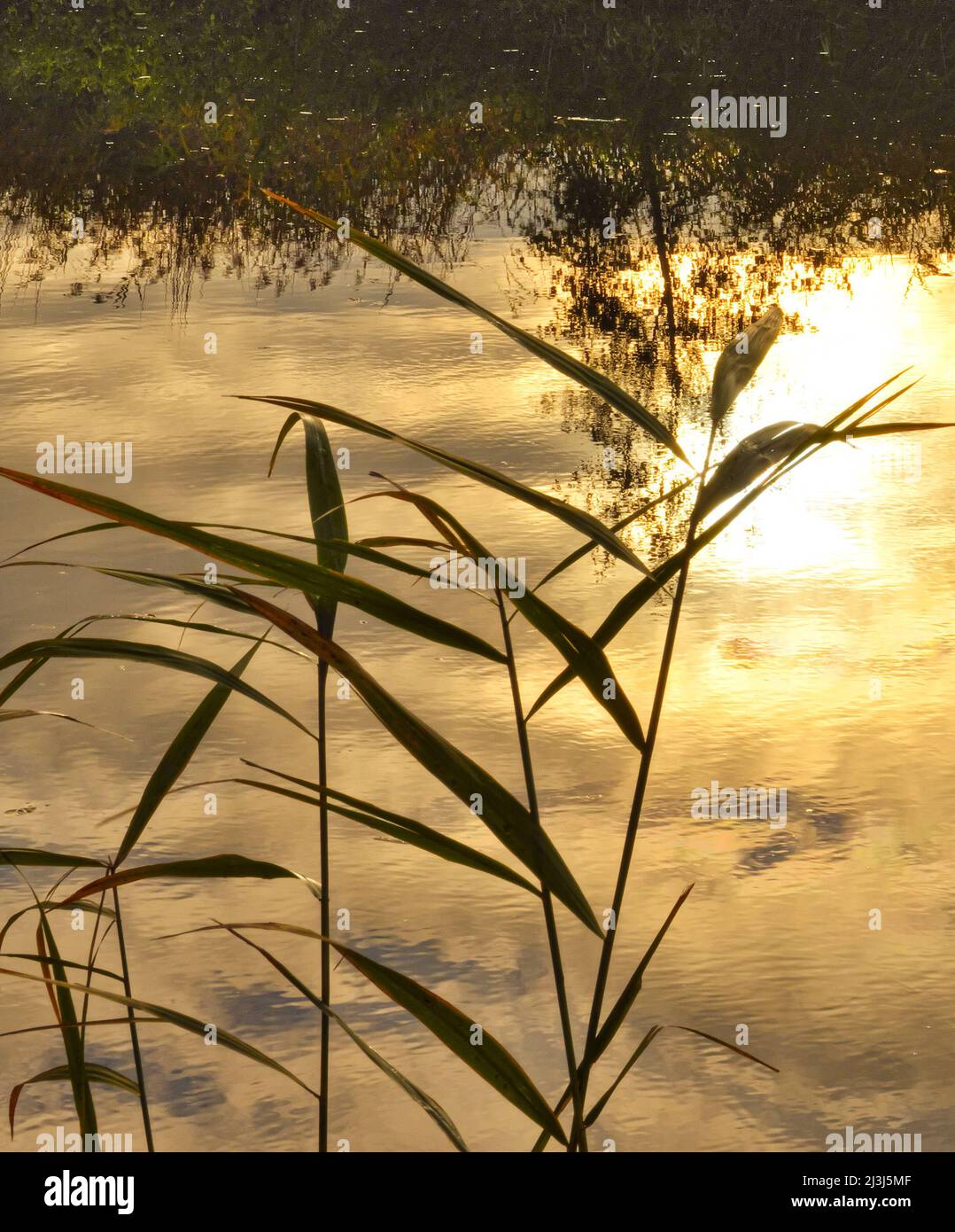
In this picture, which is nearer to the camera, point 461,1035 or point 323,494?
point 461,1035

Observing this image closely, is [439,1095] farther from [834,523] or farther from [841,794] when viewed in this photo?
[834,523]

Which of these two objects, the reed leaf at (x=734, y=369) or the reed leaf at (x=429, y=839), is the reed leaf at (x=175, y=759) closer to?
the reed leaf at (x=429, y=839)

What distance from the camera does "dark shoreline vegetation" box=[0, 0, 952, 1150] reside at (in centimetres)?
101

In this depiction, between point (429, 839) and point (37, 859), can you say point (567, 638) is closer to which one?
point (429, 839)

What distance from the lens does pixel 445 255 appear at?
8086mm

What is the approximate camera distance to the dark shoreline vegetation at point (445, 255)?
1.01 meters

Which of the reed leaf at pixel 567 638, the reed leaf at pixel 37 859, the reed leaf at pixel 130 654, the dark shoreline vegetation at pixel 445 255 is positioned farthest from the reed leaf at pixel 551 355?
the reed leaf at pixel 37 859

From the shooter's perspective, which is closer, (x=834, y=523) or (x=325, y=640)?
(x=325, y=640)

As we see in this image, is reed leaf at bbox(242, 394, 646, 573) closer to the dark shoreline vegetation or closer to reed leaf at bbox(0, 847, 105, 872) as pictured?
the dark shoreline vegetation

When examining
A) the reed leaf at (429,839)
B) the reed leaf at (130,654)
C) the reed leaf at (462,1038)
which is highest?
the reed leaf at (130,654)

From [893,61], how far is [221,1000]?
12.8m

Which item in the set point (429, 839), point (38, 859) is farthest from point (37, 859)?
point (429, 839)
